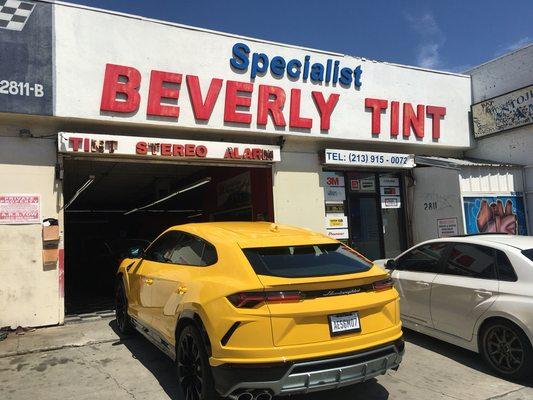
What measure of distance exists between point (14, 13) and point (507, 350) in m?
8.69

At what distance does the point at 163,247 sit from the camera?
5.79 m

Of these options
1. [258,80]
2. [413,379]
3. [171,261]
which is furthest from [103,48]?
[413,379]

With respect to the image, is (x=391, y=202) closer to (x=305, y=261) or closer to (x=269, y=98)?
(x=269, y=98)

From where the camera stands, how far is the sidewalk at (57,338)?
259 inches

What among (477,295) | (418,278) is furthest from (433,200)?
(477,295)

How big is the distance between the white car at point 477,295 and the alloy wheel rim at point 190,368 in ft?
11.1

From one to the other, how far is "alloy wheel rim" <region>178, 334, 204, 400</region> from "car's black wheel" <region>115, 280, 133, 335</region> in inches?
103

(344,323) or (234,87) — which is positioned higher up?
(234,87)

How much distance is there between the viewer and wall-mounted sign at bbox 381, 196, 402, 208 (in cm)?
1237

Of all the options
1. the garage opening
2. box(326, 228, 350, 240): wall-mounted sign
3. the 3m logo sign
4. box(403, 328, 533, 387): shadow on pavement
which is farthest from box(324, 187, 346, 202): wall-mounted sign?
the 3m logo sign

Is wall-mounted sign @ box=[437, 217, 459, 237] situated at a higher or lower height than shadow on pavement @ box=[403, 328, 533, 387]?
higher

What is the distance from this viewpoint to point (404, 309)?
6.75 metres

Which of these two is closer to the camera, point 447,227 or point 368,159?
point 368,159

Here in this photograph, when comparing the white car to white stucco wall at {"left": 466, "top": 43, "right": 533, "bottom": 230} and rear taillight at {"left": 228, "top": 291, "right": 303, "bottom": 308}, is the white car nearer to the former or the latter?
rear taillight at {"left": 228, "top": 291, "right": 303, "bottom": 308}
